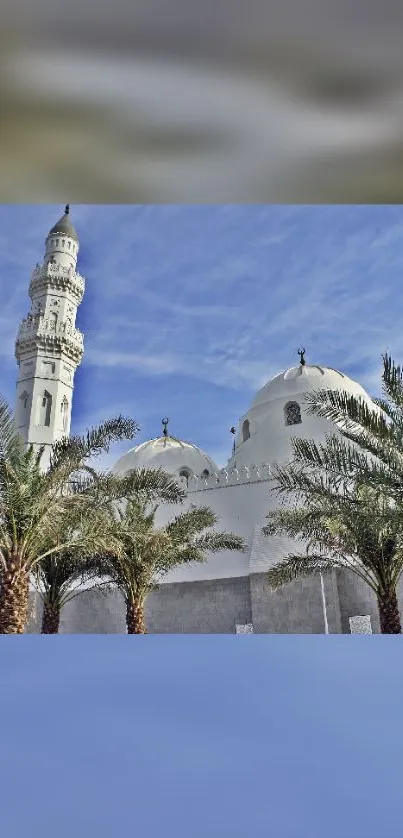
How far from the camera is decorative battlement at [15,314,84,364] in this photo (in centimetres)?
2523

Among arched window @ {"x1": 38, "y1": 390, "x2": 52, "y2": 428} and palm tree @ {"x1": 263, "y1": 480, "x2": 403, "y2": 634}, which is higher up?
arched window @ {"x1": 38, "y1": 390, "x2": 52, "y2": 428}

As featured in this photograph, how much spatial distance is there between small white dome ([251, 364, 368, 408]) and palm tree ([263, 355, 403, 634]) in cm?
1014

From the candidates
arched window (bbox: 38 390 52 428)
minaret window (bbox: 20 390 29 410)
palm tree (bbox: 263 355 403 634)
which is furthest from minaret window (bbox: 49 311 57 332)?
palm tree (bbox: 263 355 403 634)

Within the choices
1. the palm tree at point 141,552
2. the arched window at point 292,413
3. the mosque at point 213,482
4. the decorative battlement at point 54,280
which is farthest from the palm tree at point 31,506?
the decorative battlement at point 54,280

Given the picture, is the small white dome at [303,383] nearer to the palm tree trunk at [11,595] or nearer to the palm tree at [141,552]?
the palm tree at [141,552]

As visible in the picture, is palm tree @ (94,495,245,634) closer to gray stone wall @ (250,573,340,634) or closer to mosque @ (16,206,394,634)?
mosque @ (16,206,394,634)

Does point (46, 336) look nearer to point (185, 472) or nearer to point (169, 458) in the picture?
point (169, 458)

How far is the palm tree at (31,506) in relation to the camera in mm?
9266

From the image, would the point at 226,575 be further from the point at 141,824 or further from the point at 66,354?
the point at 141,824

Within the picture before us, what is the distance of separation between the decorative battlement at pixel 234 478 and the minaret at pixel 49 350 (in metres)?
6.52

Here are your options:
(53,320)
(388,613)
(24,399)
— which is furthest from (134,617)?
(53,320)

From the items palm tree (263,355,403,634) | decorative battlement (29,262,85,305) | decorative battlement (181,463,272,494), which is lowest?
palm tree (263,355,403,634)

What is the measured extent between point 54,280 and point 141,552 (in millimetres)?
18091

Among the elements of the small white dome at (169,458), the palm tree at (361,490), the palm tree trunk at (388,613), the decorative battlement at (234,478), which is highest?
the small white dome at (169,458)
